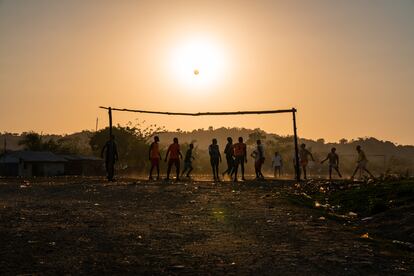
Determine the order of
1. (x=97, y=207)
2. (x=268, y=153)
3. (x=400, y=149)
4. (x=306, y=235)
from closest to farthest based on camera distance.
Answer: (x=306, y=235), (x=97, y=207), (x=268, y=153), (x=400, y=149)

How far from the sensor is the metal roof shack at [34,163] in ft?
167

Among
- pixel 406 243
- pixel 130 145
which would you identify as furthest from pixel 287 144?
pixel 406 243

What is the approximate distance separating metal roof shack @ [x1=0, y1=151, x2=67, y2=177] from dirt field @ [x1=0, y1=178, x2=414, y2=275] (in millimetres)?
37280

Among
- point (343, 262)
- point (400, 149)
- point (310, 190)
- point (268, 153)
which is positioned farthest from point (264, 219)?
point (400, 149)

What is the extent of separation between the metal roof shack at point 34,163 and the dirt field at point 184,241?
37.3 meters

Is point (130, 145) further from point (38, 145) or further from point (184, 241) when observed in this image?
point (184, 241)

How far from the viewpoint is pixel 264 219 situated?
11.7 metres

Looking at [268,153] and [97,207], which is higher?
[268,153]

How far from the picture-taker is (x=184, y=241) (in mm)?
8945

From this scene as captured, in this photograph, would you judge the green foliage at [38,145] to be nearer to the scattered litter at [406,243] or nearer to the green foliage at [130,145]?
the green foliage at [130,145]

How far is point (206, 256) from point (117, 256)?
113 centimetres

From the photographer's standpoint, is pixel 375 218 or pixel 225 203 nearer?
pixel 375 218

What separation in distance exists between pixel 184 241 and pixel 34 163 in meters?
44.7

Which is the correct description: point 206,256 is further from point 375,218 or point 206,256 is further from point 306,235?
point 375,218
